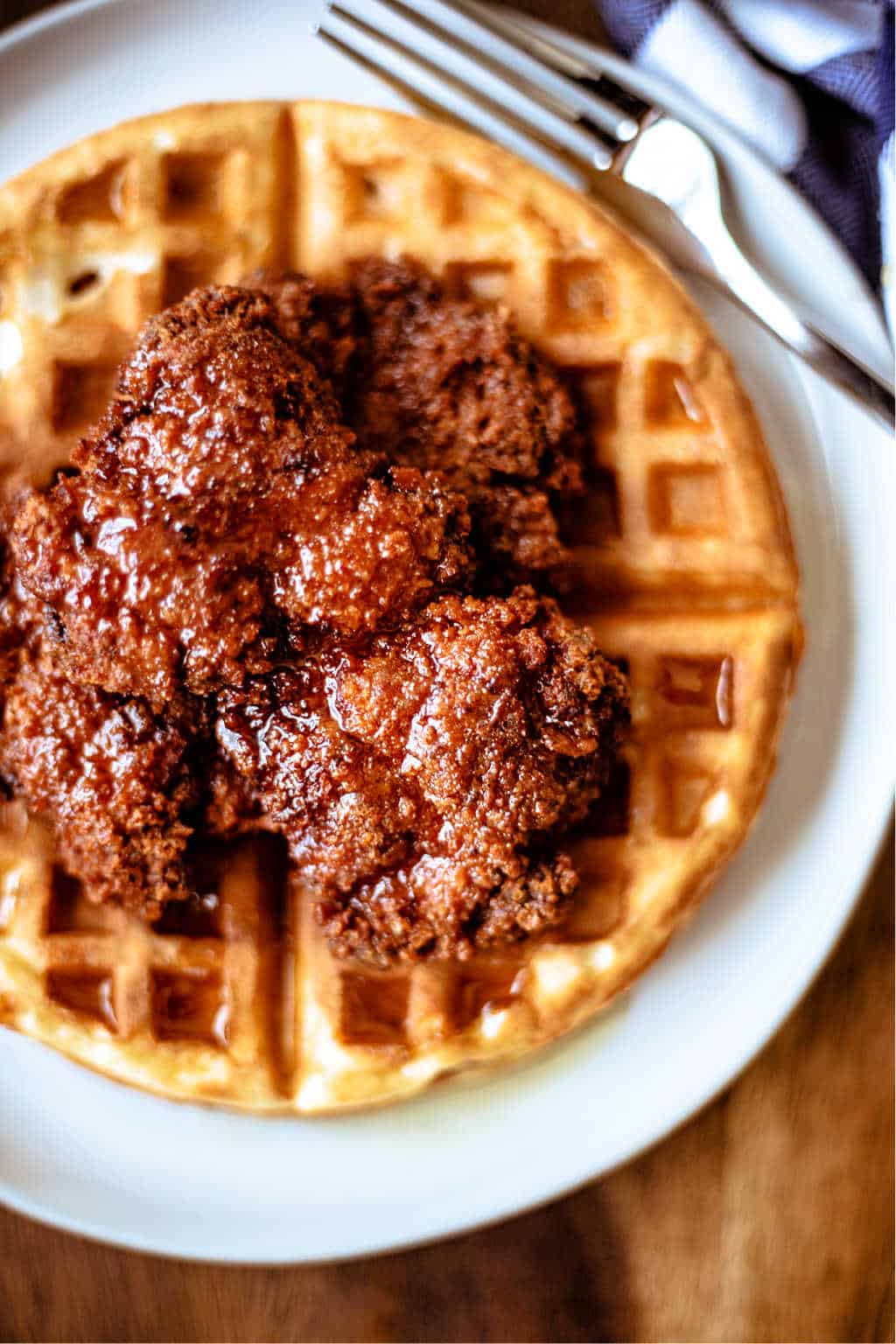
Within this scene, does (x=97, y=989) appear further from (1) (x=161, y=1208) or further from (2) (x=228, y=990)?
(1) (x=161, y=1208)

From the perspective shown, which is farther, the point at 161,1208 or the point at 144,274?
the point at 161,1208

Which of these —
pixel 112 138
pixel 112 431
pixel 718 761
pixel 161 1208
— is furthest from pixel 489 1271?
pixel 112 138

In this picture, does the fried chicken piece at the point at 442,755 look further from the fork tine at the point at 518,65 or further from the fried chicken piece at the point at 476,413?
the fork tine at the point at 518,65

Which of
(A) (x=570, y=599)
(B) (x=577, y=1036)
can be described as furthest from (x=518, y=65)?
(B) (x=577, y=1036)

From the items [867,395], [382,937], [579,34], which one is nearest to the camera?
[382,937]

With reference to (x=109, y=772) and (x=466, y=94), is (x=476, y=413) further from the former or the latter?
(x=109, y=772)

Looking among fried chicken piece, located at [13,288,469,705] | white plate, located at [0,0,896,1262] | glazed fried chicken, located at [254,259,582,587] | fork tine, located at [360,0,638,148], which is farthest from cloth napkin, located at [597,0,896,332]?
fried chicken piece, located at [13,288,469,705]

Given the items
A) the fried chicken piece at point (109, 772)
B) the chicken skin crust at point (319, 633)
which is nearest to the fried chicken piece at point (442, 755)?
the chicken skin crust at point (319, 633)
